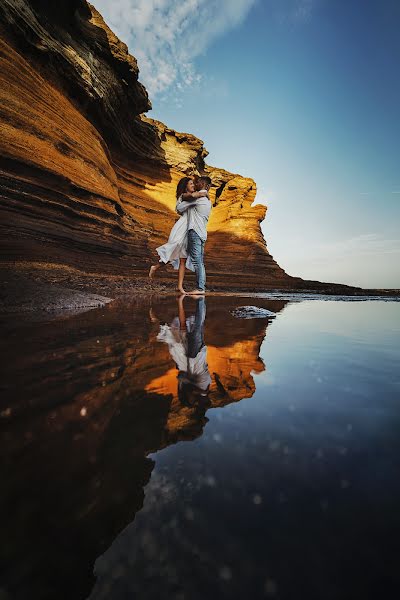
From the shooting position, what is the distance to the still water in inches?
15.4

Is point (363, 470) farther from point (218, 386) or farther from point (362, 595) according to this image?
point (218, 386)

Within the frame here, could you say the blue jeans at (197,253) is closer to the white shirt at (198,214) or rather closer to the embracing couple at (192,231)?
the embracing couple at (192,231)

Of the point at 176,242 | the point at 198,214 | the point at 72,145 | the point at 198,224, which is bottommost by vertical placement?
the point at 176,242

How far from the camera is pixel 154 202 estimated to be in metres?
16.2

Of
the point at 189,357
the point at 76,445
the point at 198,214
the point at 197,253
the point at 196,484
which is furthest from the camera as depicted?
the point at 198,214

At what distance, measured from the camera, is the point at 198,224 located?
657cm

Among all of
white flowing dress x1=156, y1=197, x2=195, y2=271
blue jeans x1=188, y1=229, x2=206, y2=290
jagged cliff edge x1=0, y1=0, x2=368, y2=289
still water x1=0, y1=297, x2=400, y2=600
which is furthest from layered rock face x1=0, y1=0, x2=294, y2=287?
still water x1=0, y1=297, x2=400, y2=600

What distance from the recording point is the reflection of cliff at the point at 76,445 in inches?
16.0

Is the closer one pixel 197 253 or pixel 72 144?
pixel 197 253

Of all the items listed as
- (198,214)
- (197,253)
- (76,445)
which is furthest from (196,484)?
(198,214)

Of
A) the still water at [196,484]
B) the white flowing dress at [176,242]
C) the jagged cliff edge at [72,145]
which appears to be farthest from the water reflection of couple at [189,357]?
the jagged cliff edge at [72,145]

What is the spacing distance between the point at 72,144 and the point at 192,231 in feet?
19.8

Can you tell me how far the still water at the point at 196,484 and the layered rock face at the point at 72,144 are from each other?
7392 millimetres

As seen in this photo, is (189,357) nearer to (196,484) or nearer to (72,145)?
(196,484)
